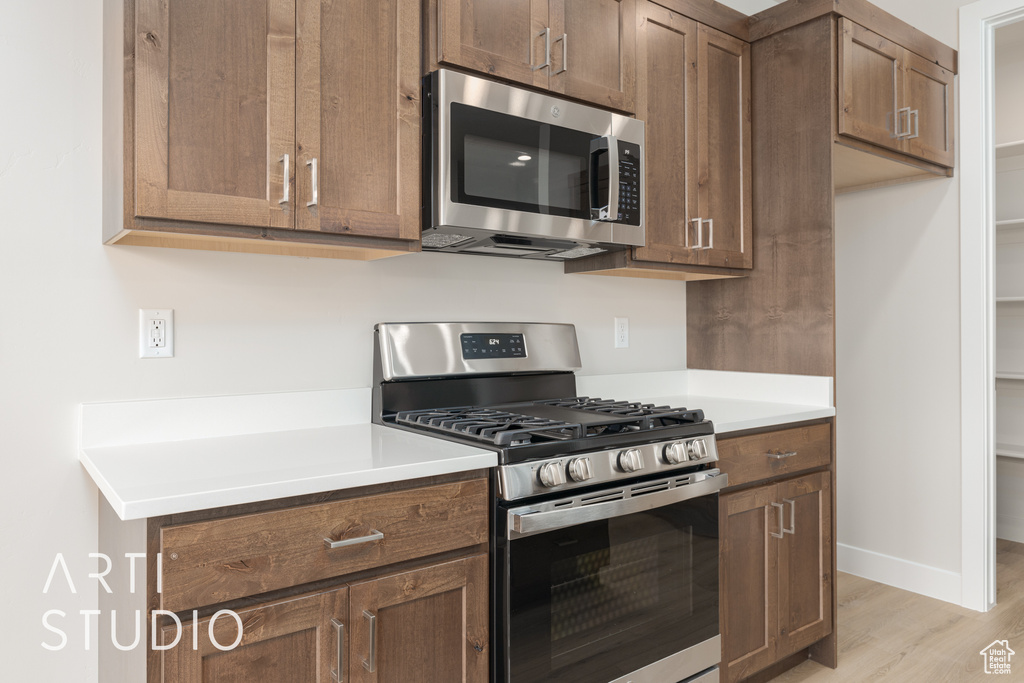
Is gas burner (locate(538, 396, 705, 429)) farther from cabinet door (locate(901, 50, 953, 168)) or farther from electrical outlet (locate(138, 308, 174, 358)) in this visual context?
cabinet door (locate(901, 50, 953, 168))

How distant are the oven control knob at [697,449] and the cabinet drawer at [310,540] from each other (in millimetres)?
625

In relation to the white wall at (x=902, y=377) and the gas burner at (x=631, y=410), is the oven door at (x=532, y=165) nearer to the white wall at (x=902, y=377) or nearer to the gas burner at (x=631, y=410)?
the gas burner at (x=631, y=410)

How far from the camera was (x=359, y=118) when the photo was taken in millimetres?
1582

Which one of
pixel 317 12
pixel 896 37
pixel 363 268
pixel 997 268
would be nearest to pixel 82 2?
pixel 317 12

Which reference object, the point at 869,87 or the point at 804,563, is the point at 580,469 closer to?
the point at 804,563

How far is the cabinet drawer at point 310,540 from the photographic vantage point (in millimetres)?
1116

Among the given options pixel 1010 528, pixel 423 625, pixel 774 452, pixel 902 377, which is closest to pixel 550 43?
pixel 774 452

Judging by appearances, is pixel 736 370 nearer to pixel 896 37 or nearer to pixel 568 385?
pixel 568 385

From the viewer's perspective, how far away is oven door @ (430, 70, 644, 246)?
1.70m

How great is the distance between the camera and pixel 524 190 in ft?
6.06

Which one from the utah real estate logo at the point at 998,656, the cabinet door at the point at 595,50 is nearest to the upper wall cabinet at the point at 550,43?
the cabinet door at the point at 595,50

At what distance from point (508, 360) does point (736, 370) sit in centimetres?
102

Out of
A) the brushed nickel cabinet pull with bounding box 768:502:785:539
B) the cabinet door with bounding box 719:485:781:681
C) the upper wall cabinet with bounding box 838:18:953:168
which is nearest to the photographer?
the cabinet door with bounding box 719:485:781:681

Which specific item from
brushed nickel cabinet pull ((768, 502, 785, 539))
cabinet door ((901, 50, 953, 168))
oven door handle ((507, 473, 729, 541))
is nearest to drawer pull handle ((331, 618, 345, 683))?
oven door handle ((507, 473, 729, 541))
